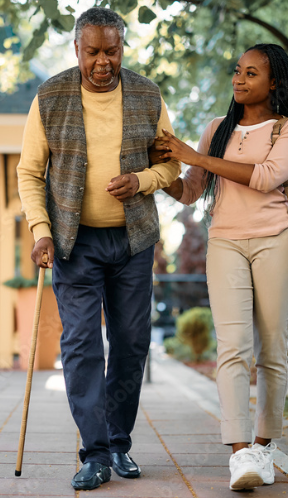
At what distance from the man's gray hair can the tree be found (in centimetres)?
130

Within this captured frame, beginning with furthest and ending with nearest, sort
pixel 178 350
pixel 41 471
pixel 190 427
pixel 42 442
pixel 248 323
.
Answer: pixel 178 350 < pixel 190 427 < pixel 42 442 < pixel 41 471 < pixel 248 323

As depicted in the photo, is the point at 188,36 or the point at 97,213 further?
the point at 188,36

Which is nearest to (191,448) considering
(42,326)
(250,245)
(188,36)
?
(250,245)

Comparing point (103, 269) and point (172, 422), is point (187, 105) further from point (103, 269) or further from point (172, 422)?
point (103, 269)

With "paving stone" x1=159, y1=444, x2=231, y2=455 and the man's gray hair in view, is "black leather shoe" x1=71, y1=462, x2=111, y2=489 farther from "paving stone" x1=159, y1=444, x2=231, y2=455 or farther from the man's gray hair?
the man's gray hair

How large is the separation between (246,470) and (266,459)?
0.82ft

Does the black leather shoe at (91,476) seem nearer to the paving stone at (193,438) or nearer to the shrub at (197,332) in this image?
the paving stone at (193,438)

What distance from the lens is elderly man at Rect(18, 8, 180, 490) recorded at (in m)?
2.90

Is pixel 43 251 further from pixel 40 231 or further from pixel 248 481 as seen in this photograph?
pixel 248 481

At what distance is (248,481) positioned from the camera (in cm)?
265

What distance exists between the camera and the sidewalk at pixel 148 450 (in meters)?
2.83

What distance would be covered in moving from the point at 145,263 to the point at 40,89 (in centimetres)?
93

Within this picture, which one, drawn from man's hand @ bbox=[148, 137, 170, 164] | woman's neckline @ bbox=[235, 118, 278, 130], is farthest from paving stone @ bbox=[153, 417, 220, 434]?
woman's neckline @ bbox=[235, 118, 278, 130]

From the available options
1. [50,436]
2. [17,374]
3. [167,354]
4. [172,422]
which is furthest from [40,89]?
[167,354]
